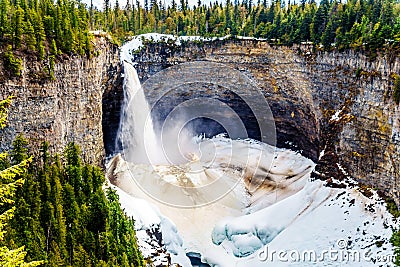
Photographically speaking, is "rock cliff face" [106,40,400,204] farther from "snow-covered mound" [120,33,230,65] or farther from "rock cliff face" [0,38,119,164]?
"rock cliff face" [0,38,119,164]

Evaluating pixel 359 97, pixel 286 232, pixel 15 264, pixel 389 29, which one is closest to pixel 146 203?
pixel 286 232

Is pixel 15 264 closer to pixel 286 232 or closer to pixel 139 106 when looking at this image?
pixel 286 232

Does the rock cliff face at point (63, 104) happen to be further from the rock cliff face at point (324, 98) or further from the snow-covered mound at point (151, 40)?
the rock cliff face at point (324, 98)

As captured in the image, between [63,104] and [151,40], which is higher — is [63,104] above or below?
below
